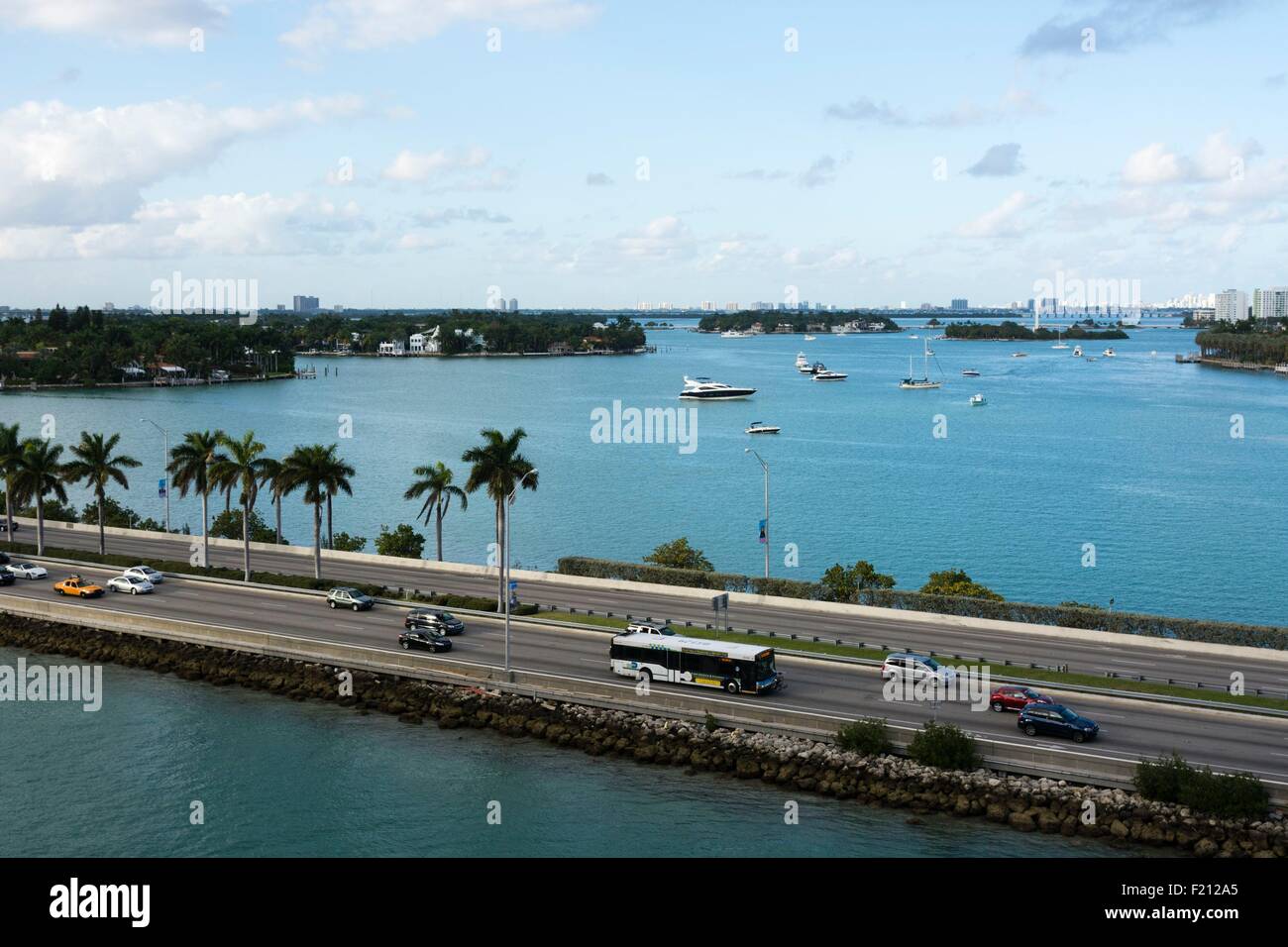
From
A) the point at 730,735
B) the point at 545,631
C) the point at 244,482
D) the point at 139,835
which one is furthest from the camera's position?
the point at 244,482

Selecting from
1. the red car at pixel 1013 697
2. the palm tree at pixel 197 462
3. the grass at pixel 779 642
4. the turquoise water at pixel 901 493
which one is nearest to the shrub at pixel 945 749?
the red car at pixel 1013 697

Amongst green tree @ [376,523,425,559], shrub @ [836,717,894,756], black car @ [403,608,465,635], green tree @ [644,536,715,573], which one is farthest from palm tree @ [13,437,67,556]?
shrub @ [836,717,894,756]

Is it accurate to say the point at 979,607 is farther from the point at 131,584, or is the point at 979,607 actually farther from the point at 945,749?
the point at 131,584

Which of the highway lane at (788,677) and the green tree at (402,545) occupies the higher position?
the green tree at (402,545)

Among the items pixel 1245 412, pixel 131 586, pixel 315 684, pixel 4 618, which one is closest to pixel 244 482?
pixel 131 586

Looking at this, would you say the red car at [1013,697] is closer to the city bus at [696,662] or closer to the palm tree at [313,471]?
the city bus at [696,662]
